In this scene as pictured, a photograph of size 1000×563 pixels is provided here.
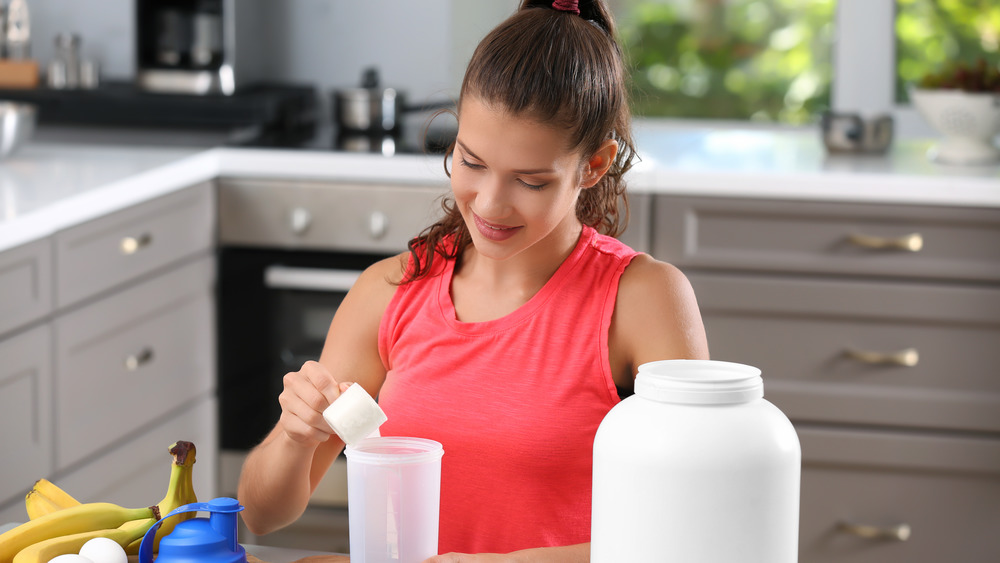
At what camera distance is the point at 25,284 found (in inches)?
79.6

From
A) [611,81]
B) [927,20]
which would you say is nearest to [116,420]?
[611,81]

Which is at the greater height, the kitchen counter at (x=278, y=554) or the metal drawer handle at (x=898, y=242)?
the metal drawer handle at (x=898, y=242)

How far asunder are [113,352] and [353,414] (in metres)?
1.59

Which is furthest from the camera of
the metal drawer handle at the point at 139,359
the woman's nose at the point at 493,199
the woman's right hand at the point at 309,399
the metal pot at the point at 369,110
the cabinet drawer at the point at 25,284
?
the metal pot at the point at 369,110

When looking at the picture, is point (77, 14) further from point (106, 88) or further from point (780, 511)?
point (780, 511)

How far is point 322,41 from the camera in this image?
3305 millimetres

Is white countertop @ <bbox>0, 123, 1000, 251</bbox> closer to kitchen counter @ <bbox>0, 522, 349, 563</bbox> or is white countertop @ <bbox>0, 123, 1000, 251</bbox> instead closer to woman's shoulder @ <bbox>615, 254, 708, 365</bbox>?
woman's shoulder @ <bbox>615, 254, 708, 365</bbox>

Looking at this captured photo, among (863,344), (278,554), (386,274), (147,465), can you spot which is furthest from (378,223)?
(278,554)

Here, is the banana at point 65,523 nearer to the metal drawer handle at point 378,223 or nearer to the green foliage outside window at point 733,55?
the metal drawer handle at point 378,223

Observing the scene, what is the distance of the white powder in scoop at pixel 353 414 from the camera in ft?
2.90

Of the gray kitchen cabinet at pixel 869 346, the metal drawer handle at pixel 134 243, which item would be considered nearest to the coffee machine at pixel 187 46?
the metal drawer handle at pixel 134 243

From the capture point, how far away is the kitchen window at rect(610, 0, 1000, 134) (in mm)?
3148

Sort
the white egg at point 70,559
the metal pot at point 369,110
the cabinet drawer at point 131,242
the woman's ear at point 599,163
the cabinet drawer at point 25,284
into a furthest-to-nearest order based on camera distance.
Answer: the metal pot at point 369,110, the cabinet drawer at point 131,242, the cabinet drawer at point 25,284, the woman's ear at point 599,163, the white egg at point 70,559

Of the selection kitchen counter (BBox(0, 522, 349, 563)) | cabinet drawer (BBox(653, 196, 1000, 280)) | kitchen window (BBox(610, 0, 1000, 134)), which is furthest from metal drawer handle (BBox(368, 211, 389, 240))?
kitchen counter (BBox(0, 522, 349, 563))
